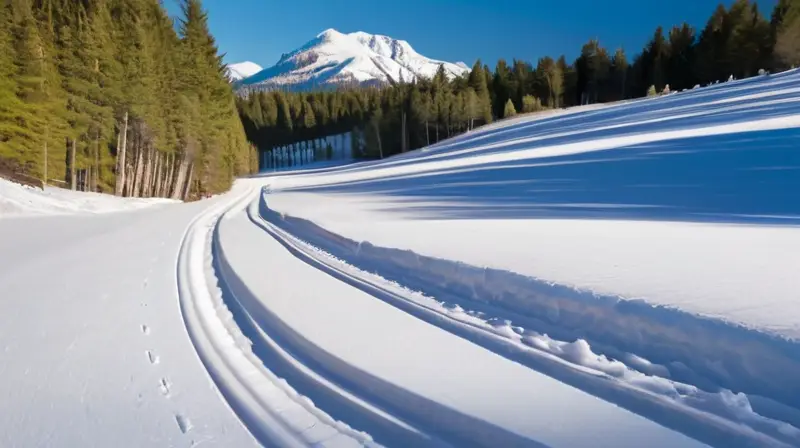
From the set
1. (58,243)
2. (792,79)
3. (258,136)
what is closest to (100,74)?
(58,243)

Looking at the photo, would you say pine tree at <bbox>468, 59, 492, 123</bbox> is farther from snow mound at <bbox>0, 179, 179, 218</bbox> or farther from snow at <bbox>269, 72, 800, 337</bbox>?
snow mound at <bbox>0, 179, 179, 218</bbox>

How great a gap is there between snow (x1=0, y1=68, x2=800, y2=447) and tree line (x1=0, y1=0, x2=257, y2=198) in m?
16.6

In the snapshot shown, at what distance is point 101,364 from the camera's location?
330 centimetres

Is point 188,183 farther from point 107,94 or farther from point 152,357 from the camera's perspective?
point 152,357

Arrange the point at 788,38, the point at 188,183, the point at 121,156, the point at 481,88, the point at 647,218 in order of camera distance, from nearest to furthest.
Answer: the point at 647,218
the point at 121,156
the point at 188,183
the point at 788,38
the point at 481,88

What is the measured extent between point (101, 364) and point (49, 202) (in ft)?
53.1

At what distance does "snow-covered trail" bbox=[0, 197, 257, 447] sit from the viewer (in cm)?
250

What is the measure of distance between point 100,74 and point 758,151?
2688 cm

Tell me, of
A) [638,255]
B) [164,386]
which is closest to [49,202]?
[164,386]

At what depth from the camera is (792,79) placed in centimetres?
2455

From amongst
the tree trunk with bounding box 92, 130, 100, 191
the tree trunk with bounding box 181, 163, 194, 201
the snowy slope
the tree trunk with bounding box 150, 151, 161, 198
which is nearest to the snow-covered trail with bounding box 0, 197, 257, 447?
the snowy slope

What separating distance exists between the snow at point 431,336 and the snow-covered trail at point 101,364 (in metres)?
0.02

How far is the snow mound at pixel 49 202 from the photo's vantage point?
14.3 meters

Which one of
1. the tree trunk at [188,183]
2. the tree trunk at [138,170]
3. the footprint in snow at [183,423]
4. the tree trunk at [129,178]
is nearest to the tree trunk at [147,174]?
the tree trunk at [138,170]
